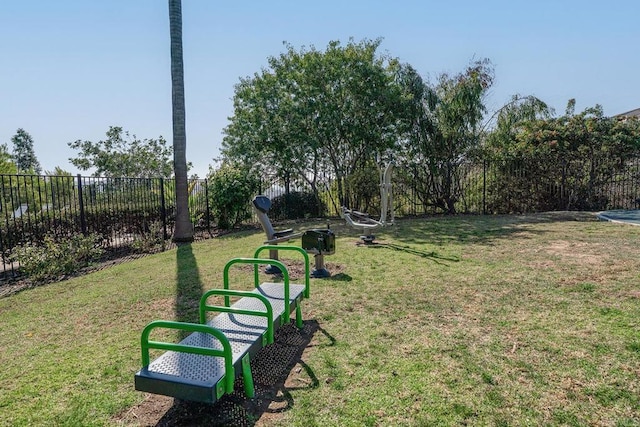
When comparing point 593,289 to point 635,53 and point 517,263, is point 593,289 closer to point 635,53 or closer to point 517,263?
point 517,263

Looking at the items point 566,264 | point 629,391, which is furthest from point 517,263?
point 629,391

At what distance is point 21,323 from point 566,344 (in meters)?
5.57

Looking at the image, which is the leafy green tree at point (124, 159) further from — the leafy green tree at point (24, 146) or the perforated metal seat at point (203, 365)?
the leafy green tree at point (24, 146)

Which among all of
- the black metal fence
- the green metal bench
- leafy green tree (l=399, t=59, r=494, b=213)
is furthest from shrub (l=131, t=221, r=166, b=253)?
leafy green tree (l=399, t=59, r=494, b=213)

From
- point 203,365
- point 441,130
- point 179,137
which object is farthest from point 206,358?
point 441,130

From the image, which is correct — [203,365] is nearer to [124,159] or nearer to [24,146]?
[124,159]

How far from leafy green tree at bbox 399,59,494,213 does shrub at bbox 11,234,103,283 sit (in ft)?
35.4

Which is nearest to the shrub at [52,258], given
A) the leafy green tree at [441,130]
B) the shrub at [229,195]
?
the shrub at [229,195]

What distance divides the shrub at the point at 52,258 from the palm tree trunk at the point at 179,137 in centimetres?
239

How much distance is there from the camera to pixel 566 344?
315cm

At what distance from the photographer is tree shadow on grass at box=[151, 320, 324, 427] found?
2.40 m

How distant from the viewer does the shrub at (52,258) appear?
648 centimetres

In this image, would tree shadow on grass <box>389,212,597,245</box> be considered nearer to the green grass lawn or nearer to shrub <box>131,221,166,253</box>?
the green grass lawn

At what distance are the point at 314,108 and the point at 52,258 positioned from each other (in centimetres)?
934
